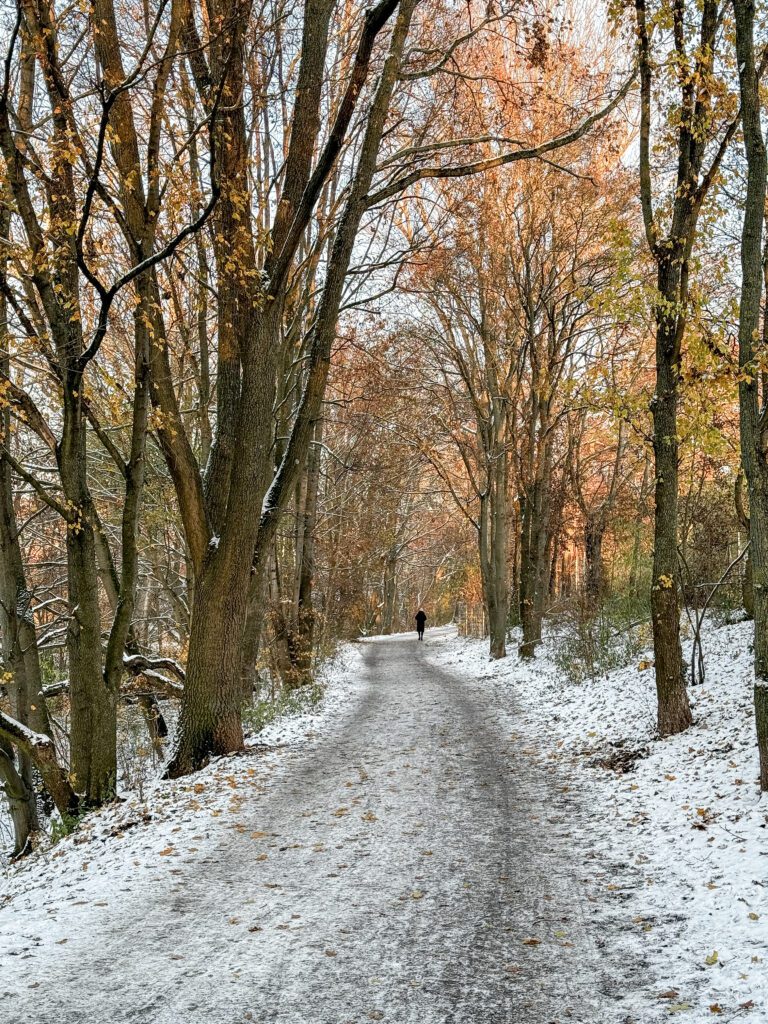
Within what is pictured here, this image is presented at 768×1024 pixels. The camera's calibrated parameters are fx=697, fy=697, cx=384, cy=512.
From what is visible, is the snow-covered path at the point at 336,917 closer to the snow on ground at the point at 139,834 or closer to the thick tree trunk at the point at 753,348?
the snow on ground at the point at 139,834

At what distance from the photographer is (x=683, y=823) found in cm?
550

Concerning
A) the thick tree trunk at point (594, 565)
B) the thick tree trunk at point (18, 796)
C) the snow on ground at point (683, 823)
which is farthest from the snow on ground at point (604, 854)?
the thick tree trunk at point (594, 565)

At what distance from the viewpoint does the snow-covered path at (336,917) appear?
3.38m

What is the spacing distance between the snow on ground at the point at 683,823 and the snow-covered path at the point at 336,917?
A: 0.30 metres

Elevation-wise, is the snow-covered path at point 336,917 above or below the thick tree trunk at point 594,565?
below

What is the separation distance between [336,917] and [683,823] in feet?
9.52

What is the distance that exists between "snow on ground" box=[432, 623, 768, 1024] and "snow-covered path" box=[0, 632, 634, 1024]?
0.99 feet

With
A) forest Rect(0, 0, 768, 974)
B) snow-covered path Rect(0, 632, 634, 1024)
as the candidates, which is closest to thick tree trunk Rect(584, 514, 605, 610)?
forest Rect(0, 0, 768, 974)

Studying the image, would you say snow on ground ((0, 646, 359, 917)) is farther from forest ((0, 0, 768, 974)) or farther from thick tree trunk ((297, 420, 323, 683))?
thick tree trunk ((297, 420, 323, 683))

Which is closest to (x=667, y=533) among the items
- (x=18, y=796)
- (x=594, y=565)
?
(x=18, y=796)

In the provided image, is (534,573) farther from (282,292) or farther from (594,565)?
(282,292)

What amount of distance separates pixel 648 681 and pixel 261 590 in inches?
244

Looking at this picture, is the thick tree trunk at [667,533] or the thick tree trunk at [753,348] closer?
the thick tree trunk at [753,348]

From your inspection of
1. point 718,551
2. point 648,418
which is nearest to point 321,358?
point 648,418
